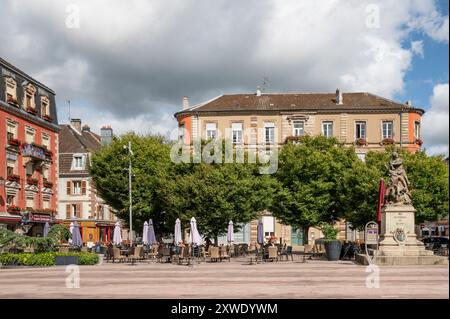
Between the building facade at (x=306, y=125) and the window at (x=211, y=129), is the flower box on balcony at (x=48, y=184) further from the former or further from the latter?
the window at (x=211, y=129)

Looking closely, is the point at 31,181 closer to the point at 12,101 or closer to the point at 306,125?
the point at 12,101

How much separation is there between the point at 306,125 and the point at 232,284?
39736 millimetres

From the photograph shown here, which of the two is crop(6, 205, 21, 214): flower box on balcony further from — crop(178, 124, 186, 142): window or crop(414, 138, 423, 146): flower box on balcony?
crop(414, 138, 423, 146): flower box on balcony

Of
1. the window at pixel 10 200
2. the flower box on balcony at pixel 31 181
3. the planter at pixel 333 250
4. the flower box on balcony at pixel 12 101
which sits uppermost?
the flower box on balcony at pixel 12 101

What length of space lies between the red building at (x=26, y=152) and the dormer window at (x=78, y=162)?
12.4 meters

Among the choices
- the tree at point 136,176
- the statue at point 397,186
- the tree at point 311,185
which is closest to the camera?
the statue at point 397,186

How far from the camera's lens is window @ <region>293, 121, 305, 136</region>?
185 feet

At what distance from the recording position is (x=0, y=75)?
40.8m

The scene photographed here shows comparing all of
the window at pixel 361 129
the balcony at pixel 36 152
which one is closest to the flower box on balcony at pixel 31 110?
the balcony at pixel 36 152

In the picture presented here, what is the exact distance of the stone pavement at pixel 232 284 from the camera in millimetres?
15312
